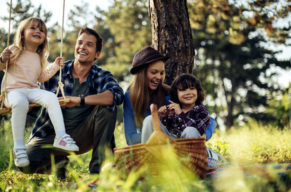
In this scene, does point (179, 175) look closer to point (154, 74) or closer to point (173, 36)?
point (154, 74)

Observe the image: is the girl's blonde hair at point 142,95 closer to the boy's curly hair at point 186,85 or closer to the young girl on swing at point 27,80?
the boy's curly hair at point 186,85

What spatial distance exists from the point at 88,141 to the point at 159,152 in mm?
1312

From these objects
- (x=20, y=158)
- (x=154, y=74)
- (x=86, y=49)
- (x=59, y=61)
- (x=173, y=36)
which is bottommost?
(x=20, y=158)

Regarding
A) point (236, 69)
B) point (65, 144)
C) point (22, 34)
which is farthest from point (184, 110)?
point (236, 69)

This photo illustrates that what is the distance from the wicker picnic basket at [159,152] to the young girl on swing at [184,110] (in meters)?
0.52

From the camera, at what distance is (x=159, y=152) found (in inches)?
91.7

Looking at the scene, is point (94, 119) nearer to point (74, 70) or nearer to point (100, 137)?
point (100, 137)

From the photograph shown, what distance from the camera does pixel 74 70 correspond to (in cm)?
360

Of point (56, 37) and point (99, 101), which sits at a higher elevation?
point (56, 37)

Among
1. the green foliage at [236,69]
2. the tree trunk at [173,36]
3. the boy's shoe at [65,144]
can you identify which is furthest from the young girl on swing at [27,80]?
the green foliage at [236,69]

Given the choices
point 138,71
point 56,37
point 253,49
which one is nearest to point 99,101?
point 138,71

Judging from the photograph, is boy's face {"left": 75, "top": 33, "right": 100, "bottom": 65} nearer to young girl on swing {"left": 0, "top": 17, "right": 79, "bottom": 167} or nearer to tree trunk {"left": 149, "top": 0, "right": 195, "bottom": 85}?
young girl on swing {"left": 0, "top": 17, "right": 79, "bottom": 167}

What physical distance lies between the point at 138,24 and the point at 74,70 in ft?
48.9

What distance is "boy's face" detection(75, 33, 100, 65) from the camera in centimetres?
343
